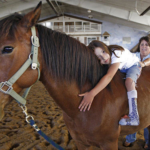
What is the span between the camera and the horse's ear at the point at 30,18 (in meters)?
0.72

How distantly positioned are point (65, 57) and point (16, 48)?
0.29 m

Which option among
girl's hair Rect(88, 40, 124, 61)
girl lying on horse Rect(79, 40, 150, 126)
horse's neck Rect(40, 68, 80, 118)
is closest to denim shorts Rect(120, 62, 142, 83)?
girl lying on horse Rect(79, 40, 150, 126)

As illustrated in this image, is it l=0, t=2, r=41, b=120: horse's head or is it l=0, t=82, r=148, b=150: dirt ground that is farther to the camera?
l=0, t=82, r=148, b=150: dirt ground

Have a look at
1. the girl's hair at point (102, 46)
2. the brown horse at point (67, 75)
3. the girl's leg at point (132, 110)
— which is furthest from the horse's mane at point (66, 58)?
the girl's leg at point (132, 110)

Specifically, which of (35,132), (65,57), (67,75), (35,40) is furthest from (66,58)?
(35,132)

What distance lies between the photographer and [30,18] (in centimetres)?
72

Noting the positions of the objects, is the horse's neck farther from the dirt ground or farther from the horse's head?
the dirt ground

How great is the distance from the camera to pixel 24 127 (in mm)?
2033

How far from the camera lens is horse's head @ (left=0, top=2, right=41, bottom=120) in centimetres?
71

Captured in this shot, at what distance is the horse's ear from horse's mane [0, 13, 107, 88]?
0.05m

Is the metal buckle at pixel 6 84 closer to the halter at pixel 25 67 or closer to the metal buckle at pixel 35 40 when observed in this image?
the halter at pixel 25 67

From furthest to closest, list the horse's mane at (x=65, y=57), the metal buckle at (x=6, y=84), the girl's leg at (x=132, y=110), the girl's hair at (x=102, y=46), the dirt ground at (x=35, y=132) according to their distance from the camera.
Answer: the dirt ground at (x=35, y=132), the girl's hair at (x=102, y=46), the girl's leg at (x=132, y=110), the horse's mane at (x=65, y=57), the metal buckle at (x=6, y=84)

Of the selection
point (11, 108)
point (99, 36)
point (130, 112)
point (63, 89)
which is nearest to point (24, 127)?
point (11, 108)

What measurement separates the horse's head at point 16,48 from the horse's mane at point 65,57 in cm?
3
